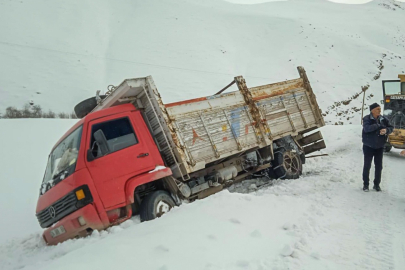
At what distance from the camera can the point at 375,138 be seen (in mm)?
5863

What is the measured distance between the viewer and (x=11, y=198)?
28.5 feet

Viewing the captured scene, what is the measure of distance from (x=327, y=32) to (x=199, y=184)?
44588mm

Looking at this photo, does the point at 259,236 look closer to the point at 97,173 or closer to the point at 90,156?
the point at 97,173

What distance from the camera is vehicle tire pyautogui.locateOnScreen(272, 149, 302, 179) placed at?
24.2ft

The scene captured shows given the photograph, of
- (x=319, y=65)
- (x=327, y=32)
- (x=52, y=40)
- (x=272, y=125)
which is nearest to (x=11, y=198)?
(x=272, y=125)

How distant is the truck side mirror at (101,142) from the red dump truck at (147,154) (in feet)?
0.05

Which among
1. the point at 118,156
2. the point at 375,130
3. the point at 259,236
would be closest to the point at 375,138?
the point at 375,130

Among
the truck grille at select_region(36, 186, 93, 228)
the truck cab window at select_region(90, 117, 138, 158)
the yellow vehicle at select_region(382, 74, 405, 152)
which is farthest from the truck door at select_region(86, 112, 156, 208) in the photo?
the yellow vehicle at select_region(382, 74, 405, 152)

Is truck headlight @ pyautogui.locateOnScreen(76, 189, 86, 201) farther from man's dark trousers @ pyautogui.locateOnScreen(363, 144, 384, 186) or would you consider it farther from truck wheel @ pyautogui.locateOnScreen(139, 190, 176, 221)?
man's dark trousers @ pyautogui.locateOnScreen(363, 144, 384, 186)

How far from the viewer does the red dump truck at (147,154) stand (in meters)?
4.34

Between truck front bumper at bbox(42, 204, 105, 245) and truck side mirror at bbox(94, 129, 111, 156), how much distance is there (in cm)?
79

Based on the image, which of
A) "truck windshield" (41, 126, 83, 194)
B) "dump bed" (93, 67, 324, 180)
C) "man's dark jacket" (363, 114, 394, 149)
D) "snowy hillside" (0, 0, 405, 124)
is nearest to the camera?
"truck windshield" (41, 126, 83, 194)

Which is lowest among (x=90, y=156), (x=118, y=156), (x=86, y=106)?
(x=118, y=156)

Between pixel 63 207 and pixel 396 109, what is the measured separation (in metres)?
10.7
